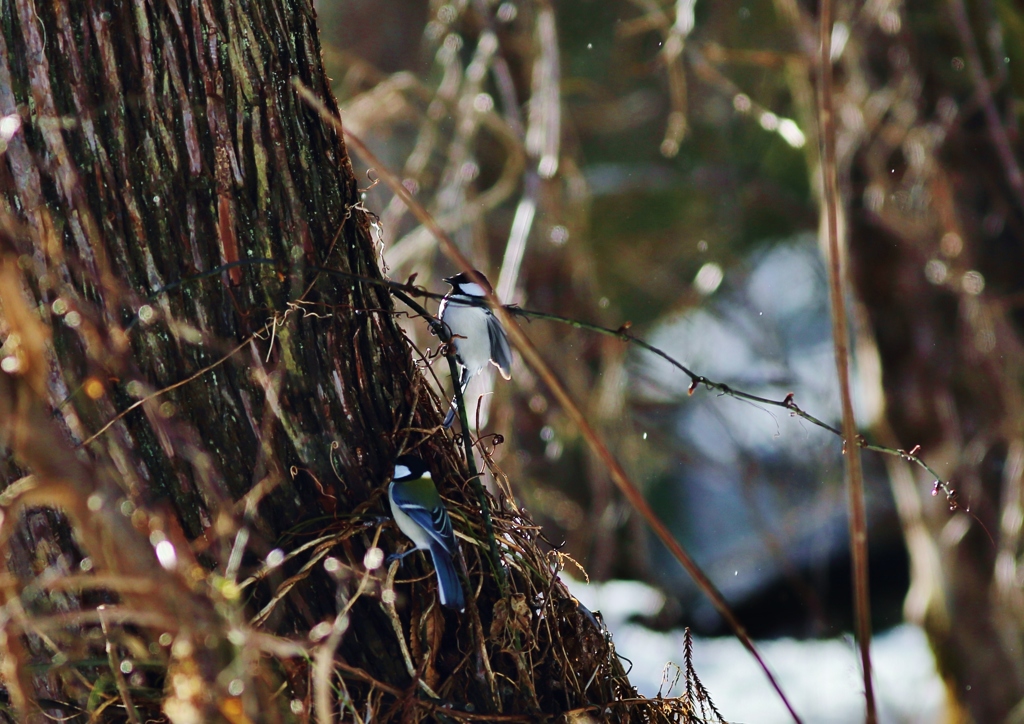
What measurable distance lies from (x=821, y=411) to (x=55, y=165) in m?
4.95

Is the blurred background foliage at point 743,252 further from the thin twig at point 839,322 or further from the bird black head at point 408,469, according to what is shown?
the thin twig at point 839,322

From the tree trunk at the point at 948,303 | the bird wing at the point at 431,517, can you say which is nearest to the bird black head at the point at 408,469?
the bird wing at the point at 431,517

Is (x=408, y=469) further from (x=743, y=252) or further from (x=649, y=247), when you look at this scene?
(x=743, y=252)

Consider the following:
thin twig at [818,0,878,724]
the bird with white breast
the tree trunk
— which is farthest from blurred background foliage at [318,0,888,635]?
thin twig at [818,0,878,724]

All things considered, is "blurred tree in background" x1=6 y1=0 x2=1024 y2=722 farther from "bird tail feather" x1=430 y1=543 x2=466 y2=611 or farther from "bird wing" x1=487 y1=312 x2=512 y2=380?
"bird wing" x1=487 y1=312 x2=512 y2=380

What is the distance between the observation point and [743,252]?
6.83 m

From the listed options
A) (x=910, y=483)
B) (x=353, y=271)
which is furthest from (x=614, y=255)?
(x=353, y=271)

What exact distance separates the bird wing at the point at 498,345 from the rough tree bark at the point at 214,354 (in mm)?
648

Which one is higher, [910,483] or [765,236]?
[765,236]

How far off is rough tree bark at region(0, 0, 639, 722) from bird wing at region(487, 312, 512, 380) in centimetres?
65

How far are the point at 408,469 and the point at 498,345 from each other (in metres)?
0.72

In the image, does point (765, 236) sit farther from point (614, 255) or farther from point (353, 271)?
point (353, 271)

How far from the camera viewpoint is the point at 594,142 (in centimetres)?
739

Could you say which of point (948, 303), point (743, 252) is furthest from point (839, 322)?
point (743, 252)
